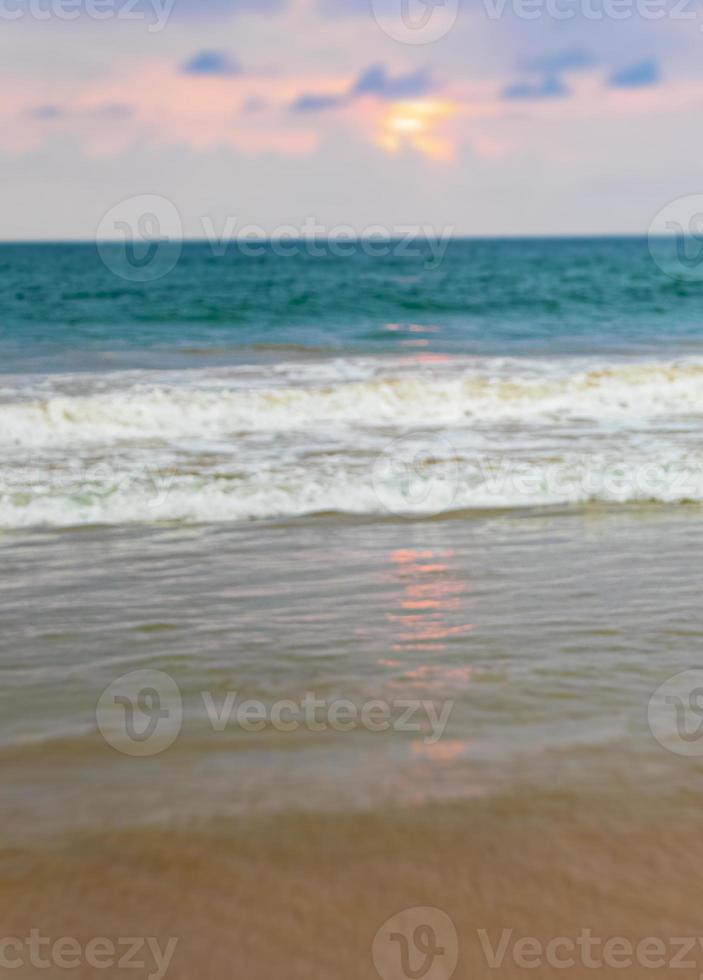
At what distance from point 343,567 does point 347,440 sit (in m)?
4.41

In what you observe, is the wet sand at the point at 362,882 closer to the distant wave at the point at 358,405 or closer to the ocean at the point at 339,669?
the ocean at the point at 339,669

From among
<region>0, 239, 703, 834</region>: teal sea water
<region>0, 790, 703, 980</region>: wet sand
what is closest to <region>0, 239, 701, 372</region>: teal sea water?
<region>0, 239, 703, 834</region>: teal sea water

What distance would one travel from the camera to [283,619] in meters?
4.98

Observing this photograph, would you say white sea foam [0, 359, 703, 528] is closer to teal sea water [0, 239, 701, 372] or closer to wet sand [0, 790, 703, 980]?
teal sea water [0, 239, 701, 372]

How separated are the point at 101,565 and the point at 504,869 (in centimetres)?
376

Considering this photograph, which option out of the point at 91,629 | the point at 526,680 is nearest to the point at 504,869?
the point at 526,680

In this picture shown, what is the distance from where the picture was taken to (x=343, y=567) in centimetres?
596

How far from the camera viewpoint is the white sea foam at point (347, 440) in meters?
7.75

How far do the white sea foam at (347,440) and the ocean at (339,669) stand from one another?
5cm

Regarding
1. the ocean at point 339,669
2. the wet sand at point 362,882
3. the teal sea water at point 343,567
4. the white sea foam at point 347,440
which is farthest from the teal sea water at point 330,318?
the wet sand at point 362,882

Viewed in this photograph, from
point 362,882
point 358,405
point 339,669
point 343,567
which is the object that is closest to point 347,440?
point 358,405

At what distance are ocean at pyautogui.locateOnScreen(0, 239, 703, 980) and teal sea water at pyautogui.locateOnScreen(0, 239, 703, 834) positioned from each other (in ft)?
0.07

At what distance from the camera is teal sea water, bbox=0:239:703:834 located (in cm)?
351

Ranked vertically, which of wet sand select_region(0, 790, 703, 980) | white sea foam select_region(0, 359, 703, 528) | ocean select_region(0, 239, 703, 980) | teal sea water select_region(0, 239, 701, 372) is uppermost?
teal sea water select_region(0, 239, 701, 372)
